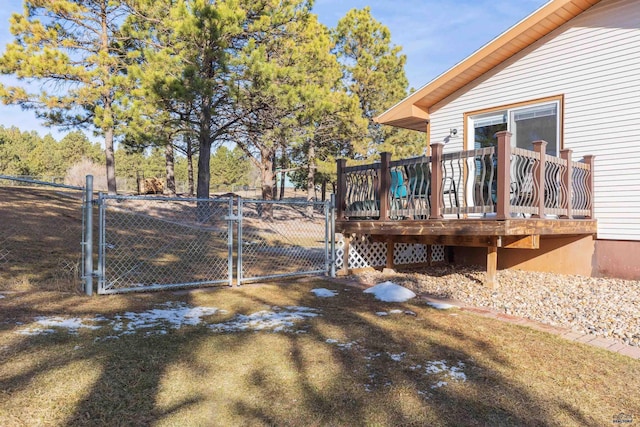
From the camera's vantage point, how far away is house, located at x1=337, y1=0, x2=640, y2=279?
5.80 metres

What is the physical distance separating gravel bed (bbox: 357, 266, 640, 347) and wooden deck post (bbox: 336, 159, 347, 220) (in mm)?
1167

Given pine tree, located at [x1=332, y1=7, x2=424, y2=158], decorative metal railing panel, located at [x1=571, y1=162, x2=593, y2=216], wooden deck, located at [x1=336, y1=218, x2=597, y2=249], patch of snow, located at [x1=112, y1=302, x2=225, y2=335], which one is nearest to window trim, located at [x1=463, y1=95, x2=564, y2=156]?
decorative metal railing panel, located at [x1=571, y1=162, x2=593, y2=216]

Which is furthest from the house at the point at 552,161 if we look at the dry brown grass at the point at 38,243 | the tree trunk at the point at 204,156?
the tree trunk at the point at 204,156

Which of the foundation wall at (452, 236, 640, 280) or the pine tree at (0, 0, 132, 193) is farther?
the pine tree at (0, 0, 132, 193)

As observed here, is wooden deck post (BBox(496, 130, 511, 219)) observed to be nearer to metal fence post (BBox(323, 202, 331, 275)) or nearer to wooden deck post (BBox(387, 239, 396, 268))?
wooden deck post (BBox(387, 239, 396, 268))

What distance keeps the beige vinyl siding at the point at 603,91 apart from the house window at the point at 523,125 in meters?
0.19

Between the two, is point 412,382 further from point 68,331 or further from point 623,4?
point 623,4

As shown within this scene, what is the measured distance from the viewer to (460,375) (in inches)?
122

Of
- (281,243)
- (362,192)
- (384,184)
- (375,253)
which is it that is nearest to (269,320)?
(384,184)

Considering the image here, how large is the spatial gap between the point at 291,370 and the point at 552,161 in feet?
16.0

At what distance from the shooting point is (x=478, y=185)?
20.9ft

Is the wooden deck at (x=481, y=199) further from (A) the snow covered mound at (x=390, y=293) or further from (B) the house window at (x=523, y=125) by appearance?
(A) the snow covered mound at (x=390, y=293)

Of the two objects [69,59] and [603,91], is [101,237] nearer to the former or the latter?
[603,91]

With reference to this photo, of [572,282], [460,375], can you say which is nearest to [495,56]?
[572,282]
